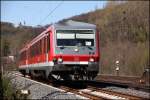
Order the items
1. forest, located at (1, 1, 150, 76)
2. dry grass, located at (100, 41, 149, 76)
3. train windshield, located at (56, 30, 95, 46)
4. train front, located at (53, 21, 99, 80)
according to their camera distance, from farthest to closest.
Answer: forest, located at (1, 1, 150, 76), dry grass, located at (100, 41, 149, 76), train windshield, located at (56, 30, 95, 46), train front, located at (53, 21, 99, 80)

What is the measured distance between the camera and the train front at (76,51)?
2164 centimetres

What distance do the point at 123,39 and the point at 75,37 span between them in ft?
142

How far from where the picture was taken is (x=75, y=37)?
22.2m

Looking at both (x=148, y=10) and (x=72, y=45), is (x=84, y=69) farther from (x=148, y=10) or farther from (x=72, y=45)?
(x=148, y=10)

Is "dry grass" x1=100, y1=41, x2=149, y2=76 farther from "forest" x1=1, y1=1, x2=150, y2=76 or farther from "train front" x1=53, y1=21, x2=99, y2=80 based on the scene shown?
"train front" x1=53, y1=21, x2=99, y2=80

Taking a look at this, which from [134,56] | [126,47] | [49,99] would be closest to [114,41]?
[126,47]

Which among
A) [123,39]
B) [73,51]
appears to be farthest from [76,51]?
[123,39]

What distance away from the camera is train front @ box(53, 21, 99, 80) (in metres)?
21.6

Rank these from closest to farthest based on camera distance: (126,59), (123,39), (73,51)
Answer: (73,51) → (126,59) → (123,39)

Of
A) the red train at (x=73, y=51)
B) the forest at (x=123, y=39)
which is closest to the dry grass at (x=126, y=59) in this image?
the forest at (x=123, y=39)

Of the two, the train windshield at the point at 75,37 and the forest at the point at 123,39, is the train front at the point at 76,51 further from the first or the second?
the forest at the point at 123,39

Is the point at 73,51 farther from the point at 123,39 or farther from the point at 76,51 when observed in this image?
the point at 123,39

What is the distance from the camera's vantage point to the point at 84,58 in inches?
856

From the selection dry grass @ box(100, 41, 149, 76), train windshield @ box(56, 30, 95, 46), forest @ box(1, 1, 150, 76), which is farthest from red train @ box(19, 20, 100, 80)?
dry grass @ box(100, 41, 149, 76)
